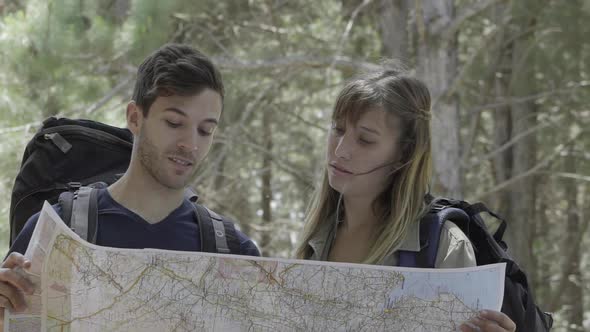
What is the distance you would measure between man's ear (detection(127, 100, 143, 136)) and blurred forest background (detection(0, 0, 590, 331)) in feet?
11.3

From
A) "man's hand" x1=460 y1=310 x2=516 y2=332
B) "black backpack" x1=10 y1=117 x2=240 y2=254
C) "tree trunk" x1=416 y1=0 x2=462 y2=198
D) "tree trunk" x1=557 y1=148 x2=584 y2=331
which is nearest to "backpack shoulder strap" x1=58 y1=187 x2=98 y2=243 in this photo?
"black backpack" x1=10 y1=117 x2=240 y2=254

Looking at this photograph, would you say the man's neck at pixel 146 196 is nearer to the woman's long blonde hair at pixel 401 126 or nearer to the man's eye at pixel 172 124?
the man's eye at pixel 172 124

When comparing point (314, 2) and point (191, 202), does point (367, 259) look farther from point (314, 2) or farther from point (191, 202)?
point (314, 2)

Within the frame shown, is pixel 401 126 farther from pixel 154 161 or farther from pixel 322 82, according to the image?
pixel 322 82

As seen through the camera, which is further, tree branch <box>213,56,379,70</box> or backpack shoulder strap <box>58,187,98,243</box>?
tree branch <box>213,56,379,70</box>

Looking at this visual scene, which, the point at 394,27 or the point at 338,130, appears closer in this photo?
the point at 338,130

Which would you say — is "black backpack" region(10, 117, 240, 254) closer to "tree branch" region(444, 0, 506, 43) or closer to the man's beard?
the man's beard

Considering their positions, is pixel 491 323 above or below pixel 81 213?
below

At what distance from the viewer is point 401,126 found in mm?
2174

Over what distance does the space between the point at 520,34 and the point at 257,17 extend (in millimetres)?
2468

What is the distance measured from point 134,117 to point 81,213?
11.7 inches

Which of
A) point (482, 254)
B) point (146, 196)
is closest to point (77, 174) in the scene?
point (146, 196)

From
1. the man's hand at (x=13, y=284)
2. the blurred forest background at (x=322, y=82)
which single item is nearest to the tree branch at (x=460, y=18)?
the blurred forest background at (x=322, y=82)

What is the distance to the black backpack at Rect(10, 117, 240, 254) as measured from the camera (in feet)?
6.66
